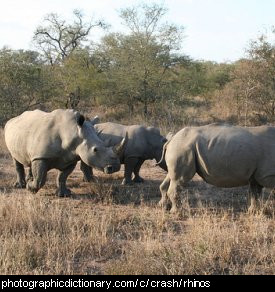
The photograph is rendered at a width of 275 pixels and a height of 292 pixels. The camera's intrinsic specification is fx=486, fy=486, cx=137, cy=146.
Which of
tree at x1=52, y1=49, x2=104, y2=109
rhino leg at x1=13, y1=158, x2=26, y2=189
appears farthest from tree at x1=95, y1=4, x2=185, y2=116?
rhino leg at x1=13, y1=158, x2=26, y2=189

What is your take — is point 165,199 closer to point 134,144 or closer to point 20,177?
point 134,144

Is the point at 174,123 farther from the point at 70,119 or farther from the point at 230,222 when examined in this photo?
the point at 230,222

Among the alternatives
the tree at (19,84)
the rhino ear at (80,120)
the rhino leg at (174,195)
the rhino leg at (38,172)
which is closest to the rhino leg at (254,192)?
the rhino leg at (174,195)

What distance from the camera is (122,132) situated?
10336 mm

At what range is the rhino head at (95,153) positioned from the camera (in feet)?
26.5

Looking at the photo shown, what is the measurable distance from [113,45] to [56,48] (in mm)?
9791

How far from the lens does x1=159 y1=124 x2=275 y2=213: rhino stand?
285 inches

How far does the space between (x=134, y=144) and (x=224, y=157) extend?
3.28m

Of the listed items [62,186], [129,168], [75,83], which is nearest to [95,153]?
[62,186]

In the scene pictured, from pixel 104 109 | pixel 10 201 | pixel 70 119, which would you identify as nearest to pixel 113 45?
pixel 104 109

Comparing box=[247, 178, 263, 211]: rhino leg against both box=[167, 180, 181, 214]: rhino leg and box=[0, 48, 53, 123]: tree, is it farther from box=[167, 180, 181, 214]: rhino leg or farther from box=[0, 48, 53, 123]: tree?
box=[0, 48, 53, 123]: tree

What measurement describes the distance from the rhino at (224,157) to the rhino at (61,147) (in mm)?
1201

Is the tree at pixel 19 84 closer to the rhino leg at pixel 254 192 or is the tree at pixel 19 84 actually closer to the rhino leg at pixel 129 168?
the rhino leg at pixel 129 168

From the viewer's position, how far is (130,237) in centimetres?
608
